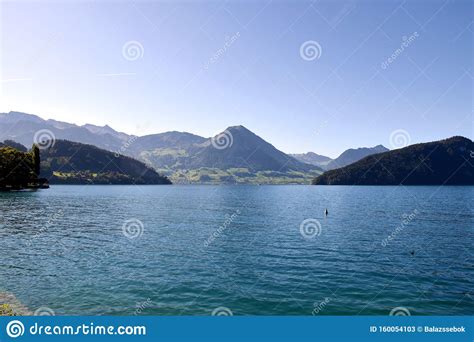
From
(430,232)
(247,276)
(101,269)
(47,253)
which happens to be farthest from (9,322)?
(430,232)

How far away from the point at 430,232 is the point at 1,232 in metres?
89.2

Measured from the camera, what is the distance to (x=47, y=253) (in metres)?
47.0

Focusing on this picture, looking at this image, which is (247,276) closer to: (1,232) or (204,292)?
(204,292)

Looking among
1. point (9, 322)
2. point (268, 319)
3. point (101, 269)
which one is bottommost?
point (101, 269)

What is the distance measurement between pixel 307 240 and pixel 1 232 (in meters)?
58.8

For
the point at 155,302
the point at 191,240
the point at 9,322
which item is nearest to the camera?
the point at 9,322

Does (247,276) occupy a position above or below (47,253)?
above

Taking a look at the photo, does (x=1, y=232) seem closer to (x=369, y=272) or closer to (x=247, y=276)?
(x=247, y=276)

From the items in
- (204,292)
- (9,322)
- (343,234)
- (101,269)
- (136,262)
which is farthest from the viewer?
(343,234)

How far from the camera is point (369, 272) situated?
1566 inches

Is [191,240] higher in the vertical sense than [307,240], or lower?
lower

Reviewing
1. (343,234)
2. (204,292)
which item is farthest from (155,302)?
(343,234)

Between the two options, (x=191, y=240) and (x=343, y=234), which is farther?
(x=343, y=234)

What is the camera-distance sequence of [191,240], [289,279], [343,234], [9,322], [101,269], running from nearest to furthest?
1. [9,322]
2. [289,279]
3. [101,269]
4. [191,240]
5. [343,234]
